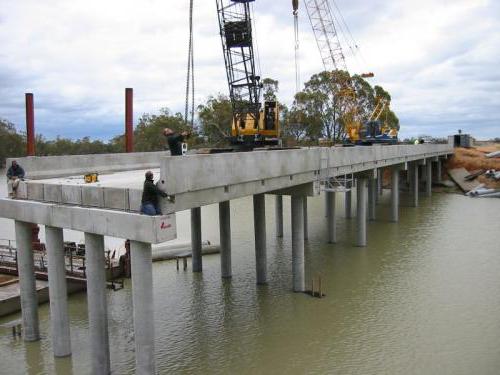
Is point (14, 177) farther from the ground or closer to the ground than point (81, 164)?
closer to the ground

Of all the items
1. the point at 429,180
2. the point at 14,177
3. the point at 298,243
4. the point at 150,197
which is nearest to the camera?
the point at 150,197

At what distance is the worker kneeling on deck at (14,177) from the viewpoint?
528 inches

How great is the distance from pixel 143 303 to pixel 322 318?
748 centimetres

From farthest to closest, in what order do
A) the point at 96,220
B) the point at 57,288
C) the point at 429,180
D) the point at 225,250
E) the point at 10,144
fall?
the point at 10,144 < the point at 429,180 < the point at 225,250 < the point at 57,288 < the point at 96,220

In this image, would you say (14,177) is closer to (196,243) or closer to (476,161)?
(196,243)

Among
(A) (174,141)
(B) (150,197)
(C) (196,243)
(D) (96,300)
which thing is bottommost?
(C) (196,243)

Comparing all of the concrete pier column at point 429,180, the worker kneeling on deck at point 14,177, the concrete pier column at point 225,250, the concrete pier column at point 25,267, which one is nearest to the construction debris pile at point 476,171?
the concrete pier column at point 429,180

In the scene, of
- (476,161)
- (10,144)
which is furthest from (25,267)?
(10,144)

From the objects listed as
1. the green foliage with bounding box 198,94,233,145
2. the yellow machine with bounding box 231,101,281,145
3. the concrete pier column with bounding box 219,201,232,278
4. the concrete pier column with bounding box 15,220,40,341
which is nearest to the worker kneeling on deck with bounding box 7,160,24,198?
the concrete pier column with bounding box 15,220,40,341

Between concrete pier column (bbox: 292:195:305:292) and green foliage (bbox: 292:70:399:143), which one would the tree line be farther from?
concrete pier column (bbox: 292:195:305:292)

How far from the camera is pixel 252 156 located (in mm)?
13344

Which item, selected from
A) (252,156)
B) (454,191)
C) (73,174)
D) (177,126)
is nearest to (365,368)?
(252,156)

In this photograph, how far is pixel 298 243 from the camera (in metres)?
18.0

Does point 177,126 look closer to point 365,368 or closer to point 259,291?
point 259,291
